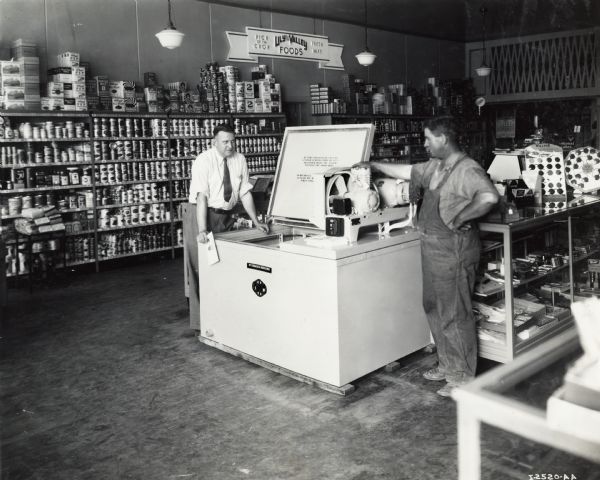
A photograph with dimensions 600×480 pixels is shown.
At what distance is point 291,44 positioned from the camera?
419 inches

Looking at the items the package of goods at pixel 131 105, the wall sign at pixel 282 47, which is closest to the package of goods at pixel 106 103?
the package of goods at pixel 131 105

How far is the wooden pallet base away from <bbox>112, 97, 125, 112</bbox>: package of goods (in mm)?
4358

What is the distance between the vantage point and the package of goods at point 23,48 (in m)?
7.05

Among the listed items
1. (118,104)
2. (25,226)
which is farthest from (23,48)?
(25,226)

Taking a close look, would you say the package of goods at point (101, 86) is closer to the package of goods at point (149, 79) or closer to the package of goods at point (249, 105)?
the package of goods at point (149, 79)

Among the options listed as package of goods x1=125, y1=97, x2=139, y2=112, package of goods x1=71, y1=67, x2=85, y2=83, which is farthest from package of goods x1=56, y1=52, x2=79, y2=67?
package of goods x1=125, y1=97, x2=139, y2=112

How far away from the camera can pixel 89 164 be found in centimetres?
781

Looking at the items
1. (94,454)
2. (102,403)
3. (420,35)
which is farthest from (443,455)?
(420,35)

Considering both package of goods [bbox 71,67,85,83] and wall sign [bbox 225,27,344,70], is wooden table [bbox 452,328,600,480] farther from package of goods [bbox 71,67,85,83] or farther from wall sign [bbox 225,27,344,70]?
wall sign [bbox 225,27,344,70]

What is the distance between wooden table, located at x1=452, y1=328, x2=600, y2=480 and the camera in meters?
1.30

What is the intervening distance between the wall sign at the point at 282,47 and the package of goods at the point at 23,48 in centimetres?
335

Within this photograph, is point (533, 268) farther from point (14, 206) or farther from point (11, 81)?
point (11, 81)

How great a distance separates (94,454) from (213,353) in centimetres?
156

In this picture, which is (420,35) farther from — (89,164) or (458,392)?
(458,392)
